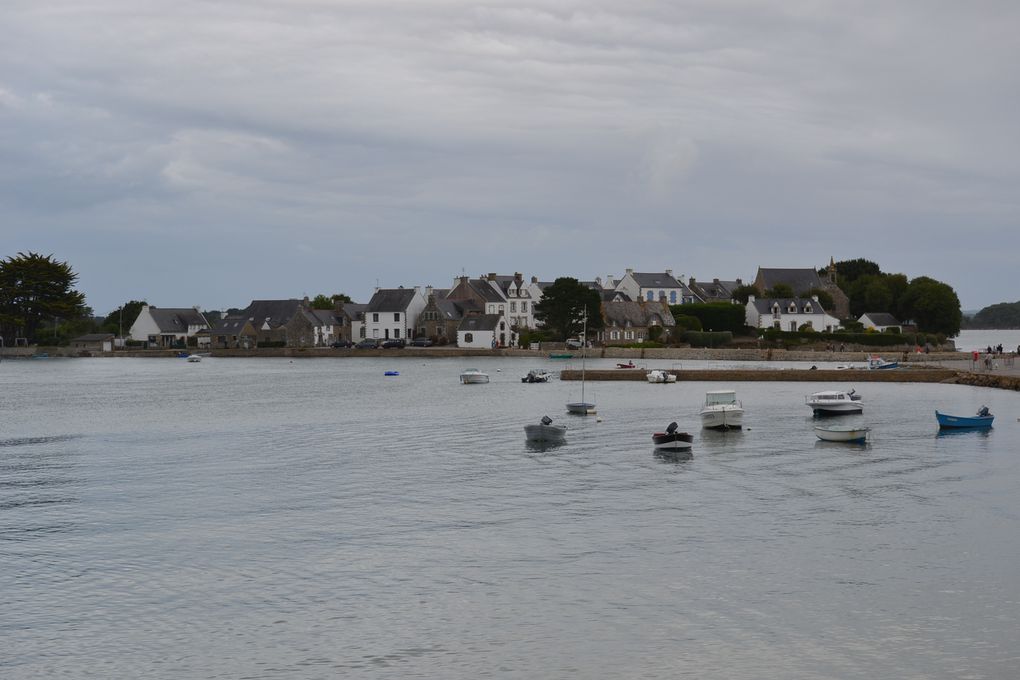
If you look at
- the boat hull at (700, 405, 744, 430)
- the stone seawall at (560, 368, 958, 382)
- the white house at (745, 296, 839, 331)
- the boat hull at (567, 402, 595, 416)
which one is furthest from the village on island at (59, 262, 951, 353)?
the boat hull at (700, 405, 744, 430)

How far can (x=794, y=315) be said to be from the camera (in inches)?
5797

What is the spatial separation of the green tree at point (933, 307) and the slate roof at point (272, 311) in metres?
92.4

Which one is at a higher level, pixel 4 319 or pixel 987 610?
pixel 4 319

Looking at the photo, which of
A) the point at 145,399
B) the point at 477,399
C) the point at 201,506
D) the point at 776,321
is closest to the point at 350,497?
the point at 201,506

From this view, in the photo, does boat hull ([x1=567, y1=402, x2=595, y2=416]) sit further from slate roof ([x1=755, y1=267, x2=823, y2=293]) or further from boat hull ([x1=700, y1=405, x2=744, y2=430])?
slate roof ([x1=755, y1=267, x2=823, y2=293])

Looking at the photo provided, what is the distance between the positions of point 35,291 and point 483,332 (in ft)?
238

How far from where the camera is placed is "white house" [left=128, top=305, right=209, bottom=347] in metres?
174

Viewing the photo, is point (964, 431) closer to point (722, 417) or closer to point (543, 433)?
point (722, 417)

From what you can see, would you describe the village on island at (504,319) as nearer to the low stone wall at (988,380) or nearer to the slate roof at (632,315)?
the slate roof at (632,315)

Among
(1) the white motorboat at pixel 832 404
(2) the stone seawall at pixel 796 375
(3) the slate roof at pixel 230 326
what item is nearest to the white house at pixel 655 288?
(3) the slate roof at pixel 230 326

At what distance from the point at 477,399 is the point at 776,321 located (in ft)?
266

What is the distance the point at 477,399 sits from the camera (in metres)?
77.6

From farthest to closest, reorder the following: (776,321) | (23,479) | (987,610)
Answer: (776,321) < (23,479) < (987,610)

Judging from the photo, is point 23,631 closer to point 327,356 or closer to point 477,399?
point 477,399
